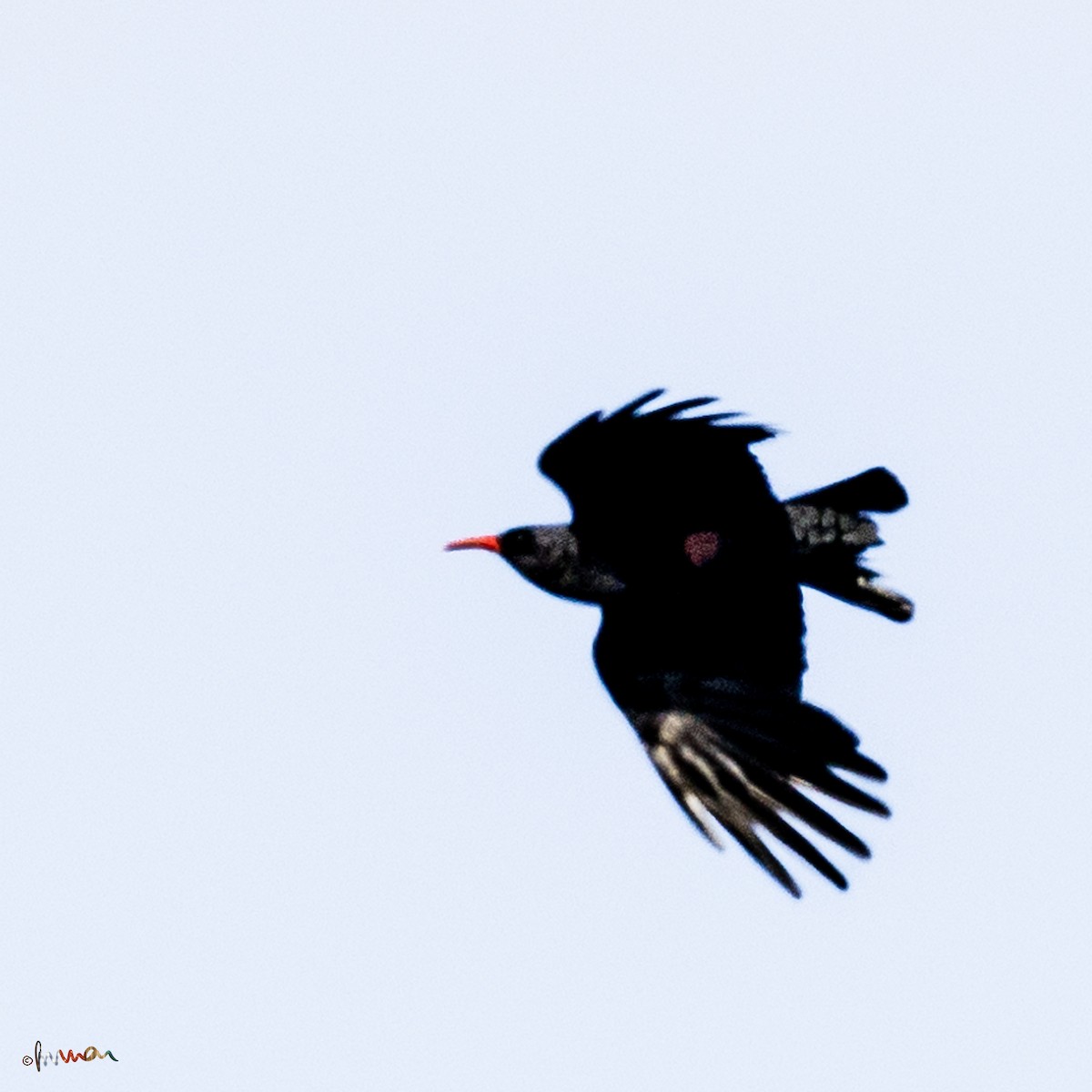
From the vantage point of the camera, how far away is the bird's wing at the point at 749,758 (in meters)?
11.4

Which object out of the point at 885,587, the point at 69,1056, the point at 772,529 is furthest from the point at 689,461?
the point at 69,1056

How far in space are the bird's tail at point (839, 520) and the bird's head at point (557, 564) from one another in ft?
3.46

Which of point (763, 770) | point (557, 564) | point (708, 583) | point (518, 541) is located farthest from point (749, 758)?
point (518, 541)

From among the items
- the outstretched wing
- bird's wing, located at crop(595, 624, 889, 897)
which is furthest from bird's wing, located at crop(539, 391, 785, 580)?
bird's wing, located at crop(595, 624, 889, 897)

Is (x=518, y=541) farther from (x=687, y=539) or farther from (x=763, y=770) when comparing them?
(x=763, y=770)

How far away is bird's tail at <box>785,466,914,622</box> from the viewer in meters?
12.9

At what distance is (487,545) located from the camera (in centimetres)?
1373

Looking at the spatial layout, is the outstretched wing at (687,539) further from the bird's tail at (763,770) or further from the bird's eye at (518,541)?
the bird's tail at (763,770)

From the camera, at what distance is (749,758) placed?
472 inches

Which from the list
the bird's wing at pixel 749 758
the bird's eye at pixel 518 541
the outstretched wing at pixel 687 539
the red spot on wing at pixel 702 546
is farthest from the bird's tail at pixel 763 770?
the bird's eye at pixel 518 541

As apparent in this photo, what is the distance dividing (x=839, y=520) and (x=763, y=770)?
1.77 meters

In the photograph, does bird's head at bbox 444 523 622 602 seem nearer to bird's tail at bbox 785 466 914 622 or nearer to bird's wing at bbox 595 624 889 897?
bird's wing at bbox 595 624 889 897

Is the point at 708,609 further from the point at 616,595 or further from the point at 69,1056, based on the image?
the point at 69,1056

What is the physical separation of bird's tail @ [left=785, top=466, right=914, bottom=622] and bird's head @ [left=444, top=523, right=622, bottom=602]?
1054 mm
